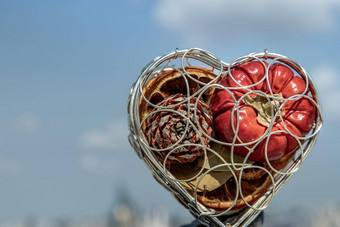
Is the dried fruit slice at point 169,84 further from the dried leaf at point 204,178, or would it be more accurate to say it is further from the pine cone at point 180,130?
the dried leaf at point 204,178

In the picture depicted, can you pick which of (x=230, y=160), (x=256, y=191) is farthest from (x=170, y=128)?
(x=256, y=191)

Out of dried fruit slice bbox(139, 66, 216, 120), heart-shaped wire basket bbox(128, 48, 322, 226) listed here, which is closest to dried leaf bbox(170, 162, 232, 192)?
heart-shaped wire basket bbox(128, 48, 322, 226)

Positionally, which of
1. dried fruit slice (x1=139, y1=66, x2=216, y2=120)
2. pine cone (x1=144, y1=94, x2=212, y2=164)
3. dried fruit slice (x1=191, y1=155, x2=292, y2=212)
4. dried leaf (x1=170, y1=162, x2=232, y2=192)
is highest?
dried fruit slice (x1=139, y1=66, x2=216, y2=120)

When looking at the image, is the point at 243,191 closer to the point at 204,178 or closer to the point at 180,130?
the point at 204,178

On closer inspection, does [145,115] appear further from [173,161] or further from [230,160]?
[230,160]

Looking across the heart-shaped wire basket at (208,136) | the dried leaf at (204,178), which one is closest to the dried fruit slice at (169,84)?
the heart-shaped wire basket at (208,136)

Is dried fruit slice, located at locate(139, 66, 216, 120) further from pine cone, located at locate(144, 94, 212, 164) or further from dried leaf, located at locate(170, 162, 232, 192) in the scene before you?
dried leaf, located at locate(170, 162, 232, 192)

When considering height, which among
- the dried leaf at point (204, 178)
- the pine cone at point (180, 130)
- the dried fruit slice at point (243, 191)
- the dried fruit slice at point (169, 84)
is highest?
the dried fruit slice at point (169, 84)
